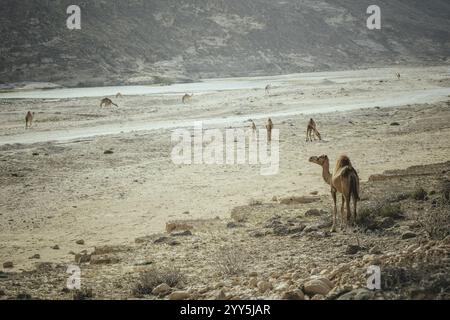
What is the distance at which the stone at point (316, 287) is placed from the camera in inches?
228

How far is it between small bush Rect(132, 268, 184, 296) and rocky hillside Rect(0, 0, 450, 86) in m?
60.3

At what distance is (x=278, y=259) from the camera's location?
25.8 ft

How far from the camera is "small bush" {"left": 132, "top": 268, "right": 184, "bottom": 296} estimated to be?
6.95 m

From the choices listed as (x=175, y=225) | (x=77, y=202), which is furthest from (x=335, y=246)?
(x=77, y=202)

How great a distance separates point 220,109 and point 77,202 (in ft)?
78.7

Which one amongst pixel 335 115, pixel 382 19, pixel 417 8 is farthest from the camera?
pixel 417 8

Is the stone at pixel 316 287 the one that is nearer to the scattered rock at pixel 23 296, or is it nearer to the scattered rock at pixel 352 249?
the scattered rock at pixel 352 249

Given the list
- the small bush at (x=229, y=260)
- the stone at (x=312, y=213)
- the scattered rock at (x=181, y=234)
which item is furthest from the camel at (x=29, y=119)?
the small bush at (x=229, y=260)

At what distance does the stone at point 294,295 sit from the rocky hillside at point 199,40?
6219cm

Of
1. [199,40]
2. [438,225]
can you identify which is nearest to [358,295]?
[438,225]

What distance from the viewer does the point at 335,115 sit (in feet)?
103
